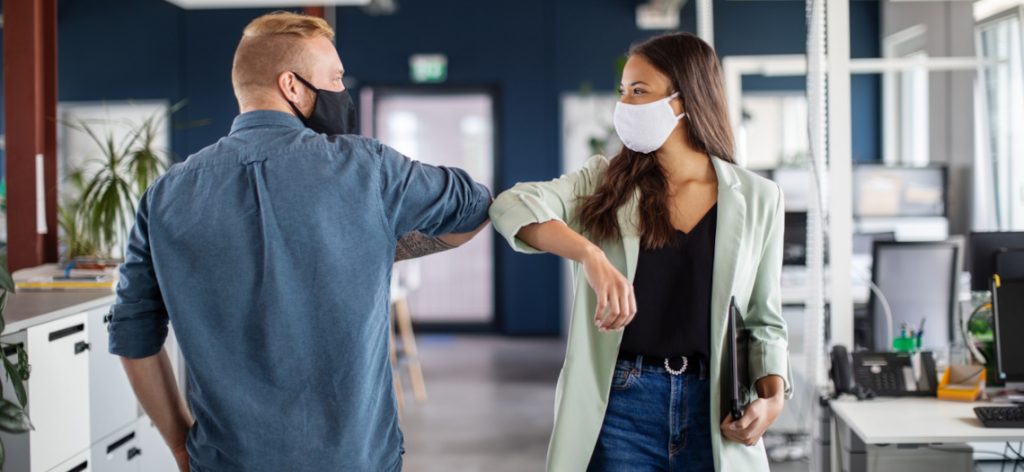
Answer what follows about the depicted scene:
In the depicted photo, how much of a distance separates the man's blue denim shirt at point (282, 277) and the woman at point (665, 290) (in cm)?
28

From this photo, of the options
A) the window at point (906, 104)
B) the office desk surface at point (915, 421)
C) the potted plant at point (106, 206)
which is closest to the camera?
the office desk surface at point (915, 421)

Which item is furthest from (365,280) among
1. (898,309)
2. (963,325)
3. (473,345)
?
(473,345)

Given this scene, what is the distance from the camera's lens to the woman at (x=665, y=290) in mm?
1750

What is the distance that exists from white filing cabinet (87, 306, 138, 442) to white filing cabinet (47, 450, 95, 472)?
0.26 ft

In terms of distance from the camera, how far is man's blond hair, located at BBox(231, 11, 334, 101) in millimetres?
1674

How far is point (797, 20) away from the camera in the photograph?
370 inches


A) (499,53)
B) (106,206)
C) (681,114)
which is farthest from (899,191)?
(681,114)

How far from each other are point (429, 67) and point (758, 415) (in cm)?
807

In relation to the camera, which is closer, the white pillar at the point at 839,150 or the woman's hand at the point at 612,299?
the woman's hand at the point at 612,299

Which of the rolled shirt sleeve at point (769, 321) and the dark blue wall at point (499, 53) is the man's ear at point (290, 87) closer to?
the rolled shirt sleeve at point (769, 321)

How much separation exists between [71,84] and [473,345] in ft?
15.9

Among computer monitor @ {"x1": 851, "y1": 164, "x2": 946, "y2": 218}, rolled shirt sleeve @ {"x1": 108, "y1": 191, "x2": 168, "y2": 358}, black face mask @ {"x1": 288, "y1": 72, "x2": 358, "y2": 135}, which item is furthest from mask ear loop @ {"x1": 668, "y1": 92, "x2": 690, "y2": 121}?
computer monitor @ {"x1": 851, "y1": 164, "x2": 946, "y2": 218}

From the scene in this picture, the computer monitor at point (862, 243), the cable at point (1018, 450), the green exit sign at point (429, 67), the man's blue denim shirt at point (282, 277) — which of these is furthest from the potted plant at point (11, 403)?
the green exit sign at point (429, 67)

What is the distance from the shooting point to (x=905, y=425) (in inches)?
109
